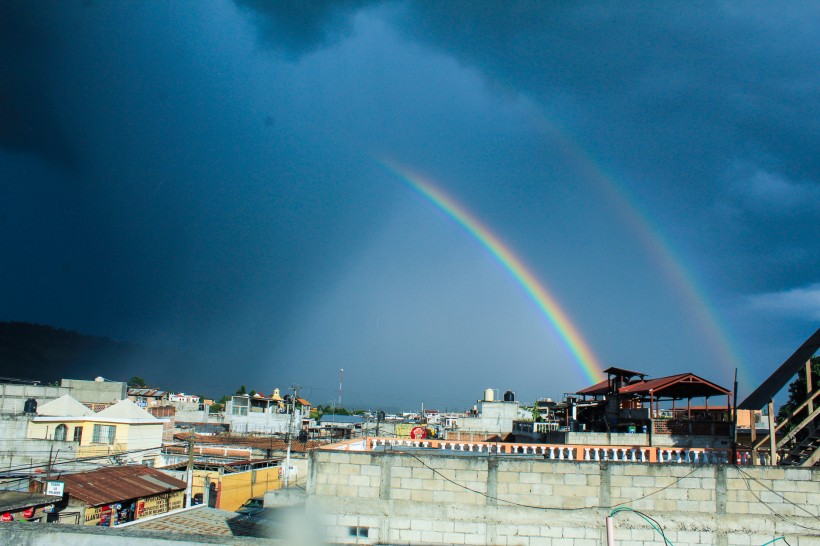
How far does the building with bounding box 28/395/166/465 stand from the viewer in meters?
39.6

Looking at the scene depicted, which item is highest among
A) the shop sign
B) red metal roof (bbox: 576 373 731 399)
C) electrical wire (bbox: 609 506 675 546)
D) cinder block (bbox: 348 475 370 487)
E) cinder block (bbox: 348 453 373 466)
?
red metal roof (bbox: 576 373 731 399)

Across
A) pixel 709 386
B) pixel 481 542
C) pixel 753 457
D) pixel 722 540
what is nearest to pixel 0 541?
pixel 481 542

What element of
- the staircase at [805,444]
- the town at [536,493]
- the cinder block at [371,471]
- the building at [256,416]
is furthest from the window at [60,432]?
the staircase at [805,444]

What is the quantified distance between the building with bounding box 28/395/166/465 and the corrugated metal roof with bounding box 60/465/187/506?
775 centimetres

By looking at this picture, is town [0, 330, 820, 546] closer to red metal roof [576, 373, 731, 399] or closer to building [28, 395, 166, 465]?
red metal roof [576, 373, 731, 399]

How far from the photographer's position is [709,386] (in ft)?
81.2

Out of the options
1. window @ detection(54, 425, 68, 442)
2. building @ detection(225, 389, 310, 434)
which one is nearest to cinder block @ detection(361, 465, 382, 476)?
window @ detection(54, 425, 68, 442)

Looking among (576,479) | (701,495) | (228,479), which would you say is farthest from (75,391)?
(701,495)

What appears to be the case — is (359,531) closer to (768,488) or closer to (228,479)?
(768,488)

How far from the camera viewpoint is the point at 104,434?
40.7 metres

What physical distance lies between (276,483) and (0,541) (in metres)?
28.8

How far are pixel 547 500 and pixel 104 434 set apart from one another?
36.2m

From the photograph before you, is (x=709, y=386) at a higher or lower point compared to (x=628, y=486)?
higher

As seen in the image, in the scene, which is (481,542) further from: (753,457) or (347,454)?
(753,457)
